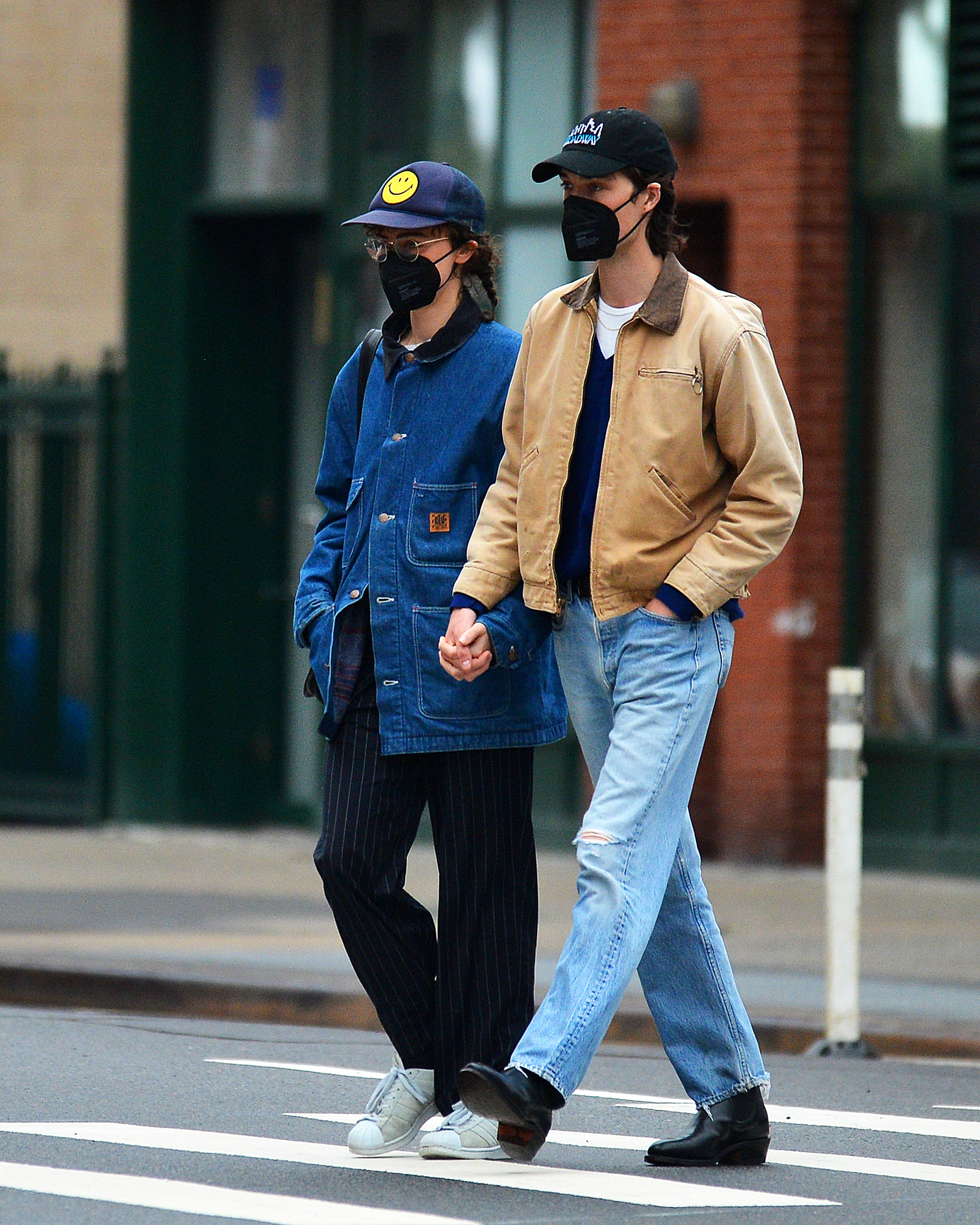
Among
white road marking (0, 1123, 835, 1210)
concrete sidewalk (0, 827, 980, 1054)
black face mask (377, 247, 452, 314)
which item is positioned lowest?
concrete sidewalk (0, 827, 980, 1054)

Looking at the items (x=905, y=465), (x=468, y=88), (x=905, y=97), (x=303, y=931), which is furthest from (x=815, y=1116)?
(x=468, y=88)

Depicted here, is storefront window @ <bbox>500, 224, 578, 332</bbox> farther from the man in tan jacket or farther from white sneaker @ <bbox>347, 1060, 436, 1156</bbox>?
white sneaker @ <bbox>347, 1060, 436, 1156</bbox>

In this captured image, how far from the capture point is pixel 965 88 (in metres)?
12.2

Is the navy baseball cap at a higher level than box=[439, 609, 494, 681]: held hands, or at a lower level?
higher

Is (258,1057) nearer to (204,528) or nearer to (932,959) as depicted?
(932,959)

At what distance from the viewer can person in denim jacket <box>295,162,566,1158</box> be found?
17.7 ft

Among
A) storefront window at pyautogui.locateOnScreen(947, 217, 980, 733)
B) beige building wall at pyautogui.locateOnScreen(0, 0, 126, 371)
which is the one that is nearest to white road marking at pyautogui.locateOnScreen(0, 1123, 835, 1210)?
storefront window at pyautogui.locateOnScreen(947, 217, 980, 733)

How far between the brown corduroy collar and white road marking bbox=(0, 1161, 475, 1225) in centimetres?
183

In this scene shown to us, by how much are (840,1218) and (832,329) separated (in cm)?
796

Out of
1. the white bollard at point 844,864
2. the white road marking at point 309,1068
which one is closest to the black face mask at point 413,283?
the white road marking at point 309,1068

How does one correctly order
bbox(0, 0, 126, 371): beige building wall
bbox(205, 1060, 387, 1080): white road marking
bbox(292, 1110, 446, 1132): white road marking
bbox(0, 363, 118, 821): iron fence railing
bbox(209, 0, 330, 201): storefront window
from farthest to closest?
bbox(0, 0, 126, 371): beige building wall, bbox(0, 363, 118, 821): iron fence railing, bbox(209, 0, 330, 201): storefront window, bbox(205, 1060, 387, 1080): white road marking, bbox(292, 1110, 446, 1132): white road marking

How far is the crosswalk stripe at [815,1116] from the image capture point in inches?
246

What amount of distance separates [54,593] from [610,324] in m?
9.46

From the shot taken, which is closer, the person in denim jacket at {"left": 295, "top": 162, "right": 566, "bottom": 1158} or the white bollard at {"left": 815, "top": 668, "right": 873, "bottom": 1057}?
the person in denim jacket at {"left": 295, "top": 162, "right": 566, "bottom": 1158}
